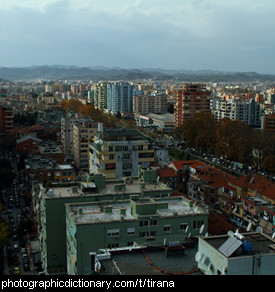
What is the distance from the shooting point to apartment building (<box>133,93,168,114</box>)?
1690 inches

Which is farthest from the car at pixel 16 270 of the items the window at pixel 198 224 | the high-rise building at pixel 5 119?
the high-rise building at pixel 5 119

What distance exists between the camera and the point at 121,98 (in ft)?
147

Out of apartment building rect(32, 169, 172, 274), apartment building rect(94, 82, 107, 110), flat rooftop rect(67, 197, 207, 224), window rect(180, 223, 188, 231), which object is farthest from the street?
apartment building rect(94, 82, 107, 110)

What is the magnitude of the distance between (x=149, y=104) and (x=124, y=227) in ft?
124

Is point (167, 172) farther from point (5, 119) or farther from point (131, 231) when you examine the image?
point (5, 119)

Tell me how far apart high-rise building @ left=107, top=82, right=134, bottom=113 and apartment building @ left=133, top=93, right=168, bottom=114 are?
6.42 ft

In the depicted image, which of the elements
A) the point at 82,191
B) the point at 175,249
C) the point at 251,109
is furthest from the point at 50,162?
the point at 251,109

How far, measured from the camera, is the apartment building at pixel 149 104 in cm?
4292

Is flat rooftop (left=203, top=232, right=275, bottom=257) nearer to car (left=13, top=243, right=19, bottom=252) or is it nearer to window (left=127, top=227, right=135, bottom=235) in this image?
window (left=127, top=227, right=135, bottom=235)

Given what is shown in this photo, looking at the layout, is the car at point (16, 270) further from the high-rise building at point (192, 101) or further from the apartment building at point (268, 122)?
the high-rise building at point (192, 101)

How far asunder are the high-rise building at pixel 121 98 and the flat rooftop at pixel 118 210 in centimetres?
3816

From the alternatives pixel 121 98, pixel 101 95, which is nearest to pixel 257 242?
pixel 121 98

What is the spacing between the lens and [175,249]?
4.67m

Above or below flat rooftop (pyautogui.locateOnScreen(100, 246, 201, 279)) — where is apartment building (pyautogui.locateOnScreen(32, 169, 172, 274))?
below
